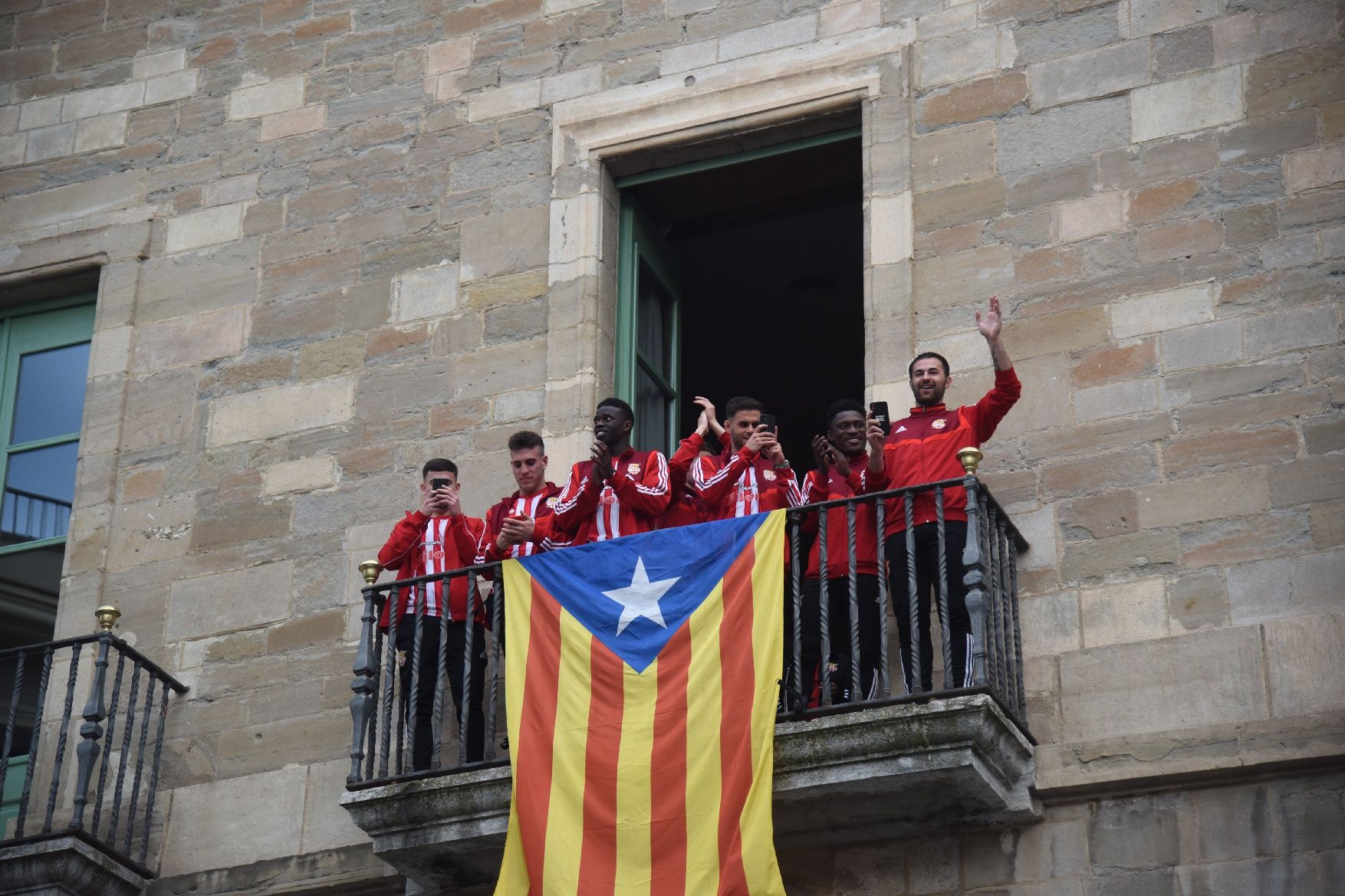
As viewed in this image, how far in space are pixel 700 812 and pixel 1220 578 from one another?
86.0 inches

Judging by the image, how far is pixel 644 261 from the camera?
11.5 meters

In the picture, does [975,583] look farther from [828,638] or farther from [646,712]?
[646,712]

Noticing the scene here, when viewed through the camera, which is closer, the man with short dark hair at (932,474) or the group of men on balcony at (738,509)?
the man with short dark hair at (932,474)

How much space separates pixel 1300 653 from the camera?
8.98 metres

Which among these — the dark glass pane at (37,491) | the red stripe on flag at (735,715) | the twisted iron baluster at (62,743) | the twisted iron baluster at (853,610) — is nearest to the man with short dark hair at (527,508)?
the red stripe on flag at (735,715)

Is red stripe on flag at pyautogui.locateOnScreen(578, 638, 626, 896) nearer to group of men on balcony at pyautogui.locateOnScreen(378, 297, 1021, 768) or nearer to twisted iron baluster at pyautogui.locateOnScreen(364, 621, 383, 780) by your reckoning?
group of men on balcony at pyautogui.locateOnScreen(378, 297, 1021, 768)

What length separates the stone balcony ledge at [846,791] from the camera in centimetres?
865

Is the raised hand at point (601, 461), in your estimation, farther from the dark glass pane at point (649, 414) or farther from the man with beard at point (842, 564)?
the dark glass pane at point (649, 414)

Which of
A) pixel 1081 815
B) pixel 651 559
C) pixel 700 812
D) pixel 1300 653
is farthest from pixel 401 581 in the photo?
pixel 1300 653

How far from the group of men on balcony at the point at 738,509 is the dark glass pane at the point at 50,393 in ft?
8.27

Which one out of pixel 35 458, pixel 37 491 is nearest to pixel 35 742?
pixel 37 491

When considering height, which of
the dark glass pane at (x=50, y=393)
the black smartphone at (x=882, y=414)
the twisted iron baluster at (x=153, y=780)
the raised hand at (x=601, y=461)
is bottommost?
the twisted iron baluster at (x=153, y=780)

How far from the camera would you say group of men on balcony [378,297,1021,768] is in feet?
30.5

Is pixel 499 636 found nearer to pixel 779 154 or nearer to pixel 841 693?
pixel 841 693
